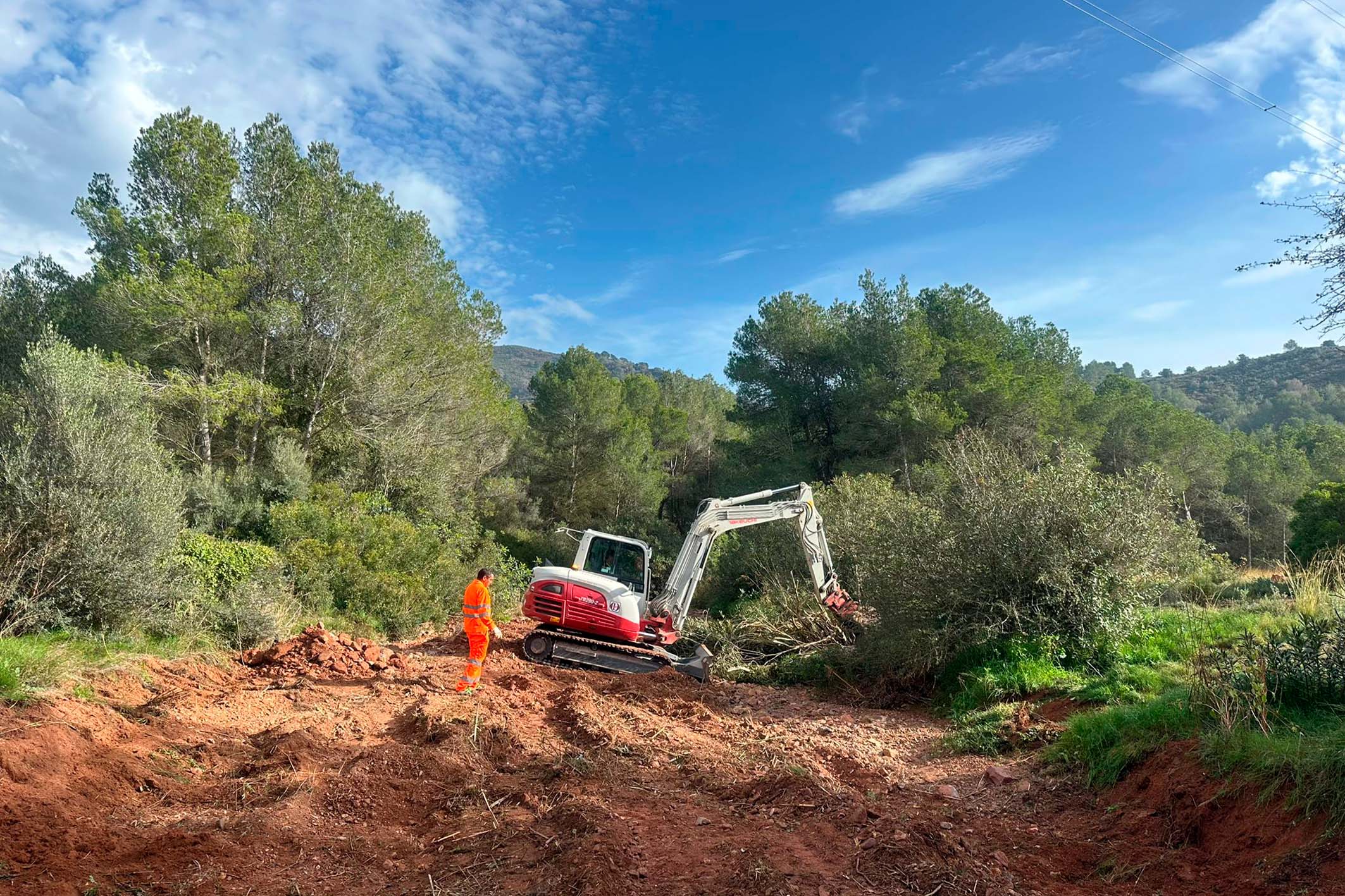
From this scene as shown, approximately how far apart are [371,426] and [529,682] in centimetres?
1312

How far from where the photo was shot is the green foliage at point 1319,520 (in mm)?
20547

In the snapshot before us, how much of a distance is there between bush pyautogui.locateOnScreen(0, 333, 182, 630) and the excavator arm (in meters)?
7.70

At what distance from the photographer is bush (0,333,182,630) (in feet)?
30.3

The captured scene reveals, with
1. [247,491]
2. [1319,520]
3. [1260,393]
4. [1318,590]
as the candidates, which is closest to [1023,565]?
[1318,590]

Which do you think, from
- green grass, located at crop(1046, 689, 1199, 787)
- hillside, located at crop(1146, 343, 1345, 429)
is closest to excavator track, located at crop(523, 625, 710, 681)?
green grass, located at crop(1046, 689, 1199, 787)

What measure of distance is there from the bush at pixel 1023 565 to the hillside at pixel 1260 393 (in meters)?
59.0

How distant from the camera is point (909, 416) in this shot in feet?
81.1

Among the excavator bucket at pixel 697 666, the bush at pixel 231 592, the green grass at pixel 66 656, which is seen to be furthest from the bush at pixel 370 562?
Result: the excavator bucket at pixel 697 666

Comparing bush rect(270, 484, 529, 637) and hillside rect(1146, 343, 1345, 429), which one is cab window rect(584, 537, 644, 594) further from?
hillside rect(1146, 343, 1345, 429)

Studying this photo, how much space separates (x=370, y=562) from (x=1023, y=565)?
44.2ft

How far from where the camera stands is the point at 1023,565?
9414mm

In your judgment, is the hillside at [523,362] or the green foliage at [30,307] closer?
the green foliage at [30,307]

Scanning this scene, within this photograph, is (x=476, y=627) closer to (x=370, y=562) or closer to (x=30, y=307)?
(x=370, y=562)

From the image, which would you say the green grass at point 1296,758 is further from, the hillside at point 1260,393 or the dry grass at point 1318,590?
the hillside at point 1260,393
